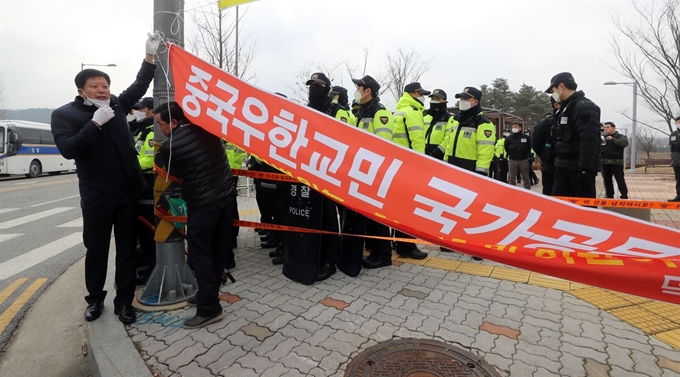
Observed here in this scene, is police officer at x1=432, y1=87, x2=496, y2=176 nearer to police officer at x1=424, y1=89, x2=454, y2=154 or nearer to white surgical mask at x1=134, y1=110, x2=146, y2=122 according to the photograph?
police officer at x1=424, y1=89, x2=454, y2=154

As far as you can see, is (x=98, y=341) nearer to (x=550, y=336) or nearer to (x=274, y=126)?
(x=274, y=126)

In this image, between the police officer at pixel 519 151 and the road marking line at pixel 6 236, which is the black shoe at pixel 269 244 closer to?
the road marking line at pixel 6 236

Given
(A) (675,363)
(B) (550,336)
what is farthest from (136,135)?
(A) (675,363)

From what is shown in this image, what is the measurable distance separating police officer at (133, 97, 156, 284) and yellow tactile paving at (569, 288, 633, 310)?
14.6 feet

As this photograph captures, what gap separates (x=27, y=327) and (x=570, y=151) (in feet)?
19.7

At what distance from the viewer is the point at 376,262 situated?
4.65m

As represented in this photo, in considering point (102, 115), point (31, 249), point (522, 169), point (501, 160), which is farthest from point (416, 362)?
point (501, 160)

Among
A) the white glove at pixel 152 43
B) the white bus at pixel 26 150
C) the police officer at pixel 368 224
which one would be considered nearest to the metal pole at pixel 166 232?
the white glove at pixel 152 43

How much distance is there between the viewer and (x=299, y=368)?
8.43ft

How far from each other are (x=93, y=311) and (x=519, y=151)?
11.5 m

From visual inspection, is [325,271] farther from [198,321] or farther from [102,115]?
[102,115]

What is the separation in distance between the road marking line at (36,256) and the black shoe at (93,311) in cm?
259

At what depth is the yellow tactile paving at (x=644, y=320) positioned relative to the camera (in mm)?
3115

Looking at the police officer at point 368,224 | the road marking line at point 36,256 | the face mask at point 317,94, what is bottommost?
the road marking line at point 36,256
